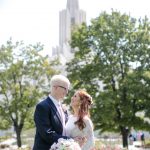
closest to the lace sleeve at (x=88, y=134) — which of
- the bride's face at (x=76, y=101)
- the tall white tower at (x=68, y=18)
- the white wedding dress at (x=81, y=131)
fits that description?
the white wedding dress at (x=81, y=131)

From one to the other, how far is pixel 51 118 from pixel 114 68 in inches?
869

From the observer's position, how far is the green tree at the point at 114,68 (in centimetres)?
2578

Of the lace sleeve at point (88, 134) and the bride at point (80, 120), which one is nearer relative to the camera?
the bride at point (80, 120)

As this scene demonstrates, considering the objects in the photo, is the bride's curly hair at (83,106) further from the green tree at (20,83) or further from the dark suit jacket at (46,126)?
the green tree at (20,83)

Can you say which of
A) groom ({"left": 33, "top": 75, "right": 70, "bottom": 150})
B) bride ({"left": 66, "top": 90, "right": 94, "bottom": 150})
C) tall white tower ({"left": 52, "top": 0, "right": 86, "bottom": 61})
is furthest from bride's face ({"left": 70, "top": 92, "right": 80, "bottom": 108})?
tall white tower ({"left": 52, "top": 0, "right": 86, "bottom": 61})

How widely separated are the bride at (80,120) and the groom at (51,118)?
0.12 metres

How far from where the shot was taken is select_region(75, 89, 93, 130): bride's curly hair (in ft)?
18.1

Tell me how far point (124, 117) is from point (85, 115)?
824 inches

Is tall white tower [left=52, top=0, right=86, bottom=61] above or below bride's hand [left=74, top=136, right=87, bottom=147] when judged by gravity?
above

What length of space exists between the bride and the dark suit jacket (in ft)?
0.59

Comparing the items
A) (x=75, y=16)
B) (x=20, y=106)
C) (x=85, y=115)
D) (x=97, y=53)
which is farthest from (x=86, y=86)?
(x=75, y=16)

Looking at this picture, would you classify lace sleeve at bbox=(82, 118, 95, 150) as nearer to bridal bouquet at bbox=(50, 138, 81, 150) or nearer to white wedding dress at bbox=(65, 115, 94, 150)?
white wedding dress at bbox=(65, 115, 94, 150)

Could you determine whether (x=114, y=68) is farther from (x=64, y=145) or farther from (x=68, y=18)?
(x=68, y=18)

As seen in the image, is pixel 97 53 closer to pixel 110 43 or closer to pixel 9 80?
pixel 110 43
